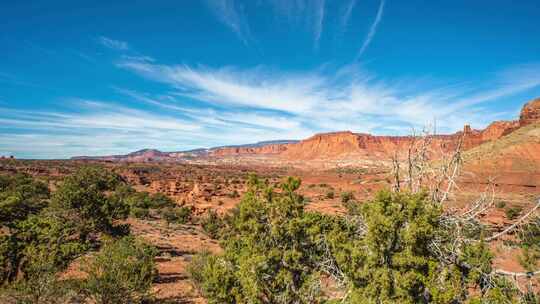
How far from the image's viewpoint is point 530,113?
263 ft

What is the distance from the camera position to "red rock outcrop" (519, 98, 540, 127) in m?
78.1

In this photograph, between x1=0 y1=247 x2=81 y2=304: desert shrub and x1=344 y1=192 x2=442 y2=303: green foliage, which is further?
x1=0 y1=247 x2=81 y2=304: desert shrub

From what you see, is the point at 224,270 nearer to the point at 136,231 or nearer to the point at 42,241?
the point at 42,241

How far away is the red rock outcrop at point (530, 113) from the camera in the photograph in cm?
7812

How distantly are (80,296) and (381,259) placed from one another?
1218 centimetres

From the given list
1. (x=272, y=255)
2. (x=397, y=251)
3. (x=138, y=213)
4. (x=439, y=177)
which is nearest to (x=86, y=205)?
(x=272, y=255)

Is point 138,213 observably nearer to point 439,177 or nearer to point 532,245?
point 439,177

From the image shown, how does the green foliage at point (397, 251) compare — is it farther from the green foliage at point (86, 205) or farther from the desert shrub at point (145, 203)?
the desert shrub at point (145, 203)

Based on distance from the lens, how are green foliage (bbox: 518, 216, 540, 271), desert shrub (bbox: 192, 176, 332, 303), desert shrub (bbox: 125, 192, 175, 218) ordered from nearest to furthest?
green foliage (bbox: 518, 216, 540, 271) → desert shrub (bbox: 192, 176, 332, 303) → desert shrub (bbox: 125, 192, 175, 218)

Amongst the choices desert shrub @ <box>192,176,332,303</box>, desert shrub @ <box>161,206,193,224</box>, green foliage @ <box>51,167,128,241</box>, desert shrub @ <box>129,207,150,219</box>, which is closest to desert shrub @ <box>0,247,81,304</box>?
desert shrub @ <box>192,176,332,303</box>

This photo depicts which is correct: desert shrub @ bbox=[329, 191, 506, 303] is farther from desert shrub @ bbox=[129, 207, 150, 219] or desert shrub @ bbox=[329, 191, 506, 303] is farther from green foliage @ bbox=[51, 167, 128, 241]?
desert shrub @ bbox=[129, 207, 150, 219]

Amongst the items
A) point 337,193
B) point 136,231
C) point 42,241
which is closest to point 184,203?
point 136,231

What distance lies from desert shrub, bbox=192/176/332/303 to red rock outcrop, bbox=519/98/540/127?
96793 mm

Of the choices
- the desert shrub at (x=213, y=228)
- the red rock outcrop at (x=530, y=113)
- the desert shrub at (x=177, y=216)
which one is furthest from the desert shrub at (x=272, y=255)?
the red rock outcrop at (x=530, y=113)
